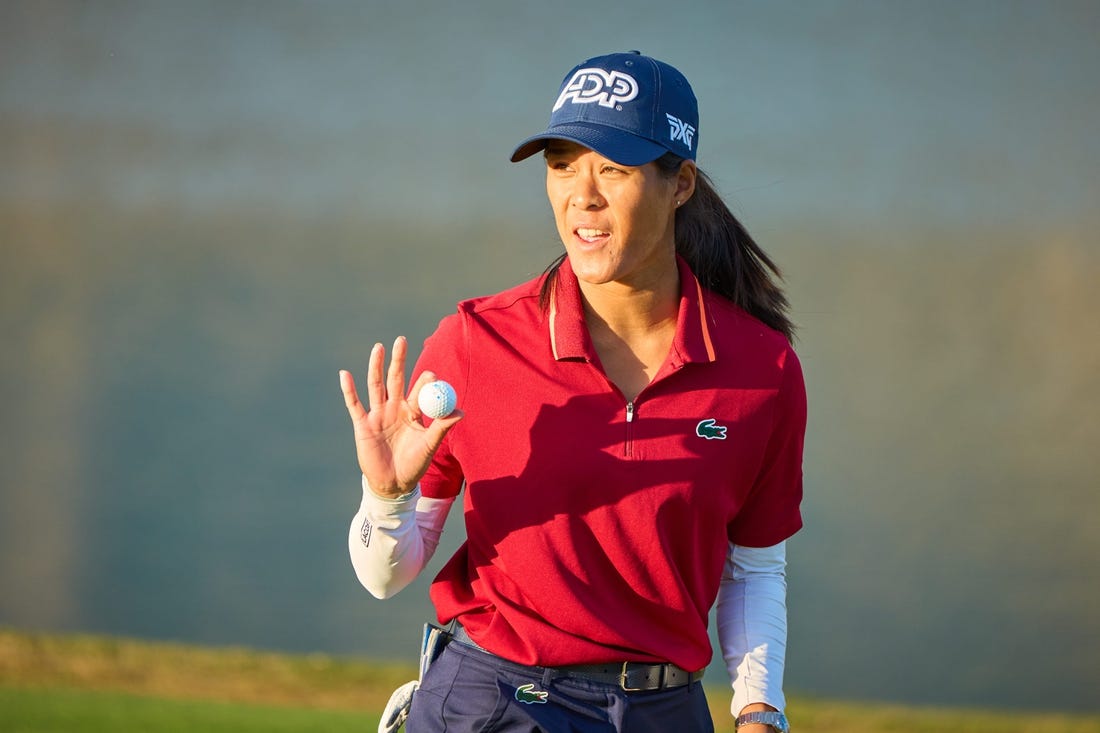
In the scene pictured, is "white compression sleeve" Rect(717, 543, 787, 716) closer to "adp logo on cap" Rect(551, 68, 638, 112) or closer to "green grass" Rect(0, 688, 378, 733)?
"adp logo on cap" Rect(551, 68, 638, 112)

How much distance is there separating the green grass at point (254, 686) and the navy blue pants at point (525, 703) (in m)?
2.27

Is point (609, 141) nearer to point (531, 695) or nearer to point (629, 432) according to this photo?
point (629, 432)

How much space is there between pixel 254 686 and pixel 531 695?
2.93 m

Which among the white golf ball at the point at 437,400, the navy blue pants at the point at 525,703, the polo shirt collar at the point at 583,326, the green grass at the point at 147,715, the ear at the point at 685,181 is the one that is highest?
the ear at the point at 685,181

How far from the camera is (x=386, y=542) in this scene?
2.04 meters

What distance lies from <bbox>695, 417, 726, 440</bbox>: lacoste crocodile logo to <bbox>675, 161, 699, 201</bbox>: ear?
389 millimetres

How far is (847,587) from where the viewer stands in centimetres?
586

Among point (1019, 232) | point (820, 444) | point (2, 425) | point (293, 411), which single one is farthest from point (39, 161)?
point (1019, 232)

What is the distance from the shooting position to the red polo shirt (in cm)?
198

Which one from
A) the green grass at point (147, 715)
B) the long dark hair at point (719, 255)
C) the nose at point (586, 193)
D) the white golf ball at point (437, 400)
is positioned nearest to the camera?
the white golf ball at point (437, 400)

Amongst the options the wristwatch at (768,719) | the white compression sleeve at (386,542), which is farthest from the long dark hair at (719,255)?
the wristwatch at (768,719)

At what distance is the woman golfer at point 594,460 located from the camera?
1980mm

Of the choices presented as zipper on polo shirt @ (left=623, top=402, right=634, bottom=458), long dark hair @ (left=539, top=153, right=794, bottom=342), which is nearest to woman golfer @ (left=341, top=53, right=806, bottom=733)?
zipper on polo shirt @ (left=623, top=402, right=634, bottom=458)

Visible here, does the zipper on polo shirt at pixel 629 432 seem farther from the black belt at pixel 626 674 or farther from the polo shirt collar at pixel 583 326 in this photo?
the black belt at pixel 626 674
